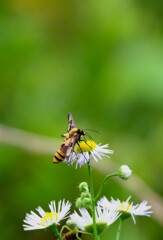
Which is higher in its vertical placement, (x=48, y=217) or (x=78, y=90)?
(x=78, y=90)

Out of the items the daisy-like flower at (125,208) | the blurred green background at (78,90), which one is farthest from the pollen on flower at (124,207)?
the blurred green background at (78,90)

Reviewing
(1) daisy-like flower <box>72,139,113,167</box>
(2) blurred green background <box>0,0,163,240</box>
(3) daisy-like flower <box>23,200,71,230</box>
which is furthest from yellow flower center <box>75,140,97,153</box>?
(2) blurred green background <box>0,0,163,240</box>

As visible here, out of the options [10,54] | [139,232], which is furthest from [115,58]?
[139,232]

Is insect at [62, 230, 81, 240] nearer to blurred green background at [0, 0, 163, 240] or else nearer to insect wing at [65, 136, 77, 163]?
insect wing at [65, 136, 77, 163]

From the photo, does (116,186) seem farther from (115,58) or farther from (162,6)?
(162,6)

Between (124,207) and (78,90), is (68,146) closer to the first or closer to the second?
(124,207)

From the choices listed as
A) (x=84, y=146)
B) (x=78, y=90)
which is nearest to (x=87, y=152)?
(x=84, y=146)
